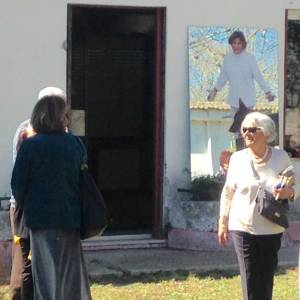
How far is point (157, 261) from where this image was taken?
30.8ft

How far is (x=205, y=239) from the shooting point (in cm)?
979

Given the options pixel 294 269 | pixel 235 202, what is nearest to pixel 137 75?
pixel 294 269

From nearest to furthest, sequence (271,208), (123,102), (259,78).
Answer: (271,208), (259,78), (123,102)

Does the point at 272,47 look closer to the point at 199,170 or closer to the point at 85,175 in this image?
the point at 199,170

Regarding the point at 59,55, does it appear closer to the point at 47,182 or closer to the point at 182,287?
the point at 182,287

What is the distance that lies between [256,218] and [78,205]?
1215 mm

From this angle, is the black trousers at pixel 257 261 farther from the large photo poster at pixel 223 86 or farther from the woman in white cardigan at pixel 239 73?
the woman in white cardigan at pixel 239 73

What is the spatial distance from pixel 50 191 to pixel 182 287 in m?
2.56

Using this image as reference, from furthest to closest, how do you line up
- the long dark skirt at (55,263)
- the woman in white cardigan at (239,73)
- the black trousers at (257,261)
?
1. the woman in white cardigan at (239,73)
2. the black trousers at (257,261)
3. the long dark skirt at (55,263)

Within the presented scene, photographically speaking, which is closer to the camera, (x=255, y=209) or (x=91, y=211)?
(x=91, y=211)

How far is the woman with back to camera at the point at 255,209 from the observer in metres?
6.47

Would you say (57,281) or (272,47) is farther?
(272,47)

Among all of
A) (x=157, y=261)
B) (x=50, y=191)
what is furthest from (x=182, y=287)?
(x=50, y=191)

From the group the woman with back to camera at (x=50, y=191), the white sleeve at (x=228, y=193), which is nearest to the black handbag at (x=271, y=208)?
the white sleeve at (x=228, y=193)
